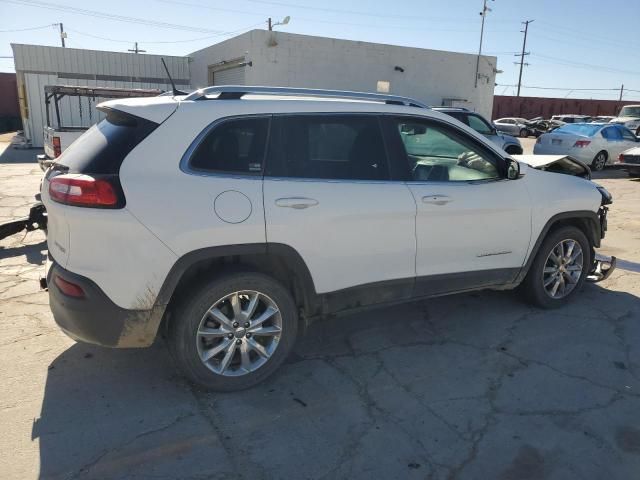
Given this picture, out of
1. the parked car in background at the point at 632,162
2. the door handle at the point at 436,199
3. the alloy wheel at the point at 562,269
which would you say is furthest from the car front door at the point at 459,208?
the parked car in background at the point at 632,162

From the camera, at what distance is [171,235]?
113 inches

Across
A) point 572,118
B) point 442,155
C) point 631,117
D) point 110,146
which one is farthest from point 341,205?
point 572,118

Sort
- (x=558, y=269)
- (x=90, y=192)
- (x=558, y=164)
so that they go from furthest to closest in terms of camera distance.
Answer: (x=558, y=164), (x=558, y=269), (x=90, y=192)

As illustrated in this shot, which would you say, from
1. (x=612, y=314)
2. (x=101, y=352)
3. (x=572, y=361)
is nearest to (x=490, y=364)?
(x=572, y=361)

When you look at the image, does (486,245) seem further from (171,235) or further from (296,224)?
(171,235)

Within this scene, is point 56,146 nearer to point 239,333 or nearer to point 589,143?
point 239,333

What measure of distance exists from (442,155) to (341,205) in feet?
4.38

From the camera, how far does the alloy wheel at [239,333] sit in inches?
125

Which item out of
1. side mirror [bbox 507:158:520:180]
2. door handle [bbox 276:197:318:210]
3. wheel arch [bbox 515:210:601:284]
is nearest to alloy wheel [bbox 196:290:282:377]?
door handle [bbox 276:197:318:210]

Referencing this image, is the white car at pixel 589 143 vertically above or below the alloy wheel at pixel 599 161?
above

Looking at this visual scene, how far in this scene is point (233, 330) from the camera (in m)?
3.22

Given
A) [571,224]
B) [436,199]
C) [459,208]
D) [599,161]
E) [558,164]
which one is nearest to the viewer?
[436,199]

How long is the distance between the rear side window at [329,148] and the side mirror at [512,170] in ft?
3.69

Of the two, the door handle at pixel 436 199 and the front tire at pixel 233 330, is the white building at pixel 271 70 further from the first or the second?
the front tire at pixel 233 330
